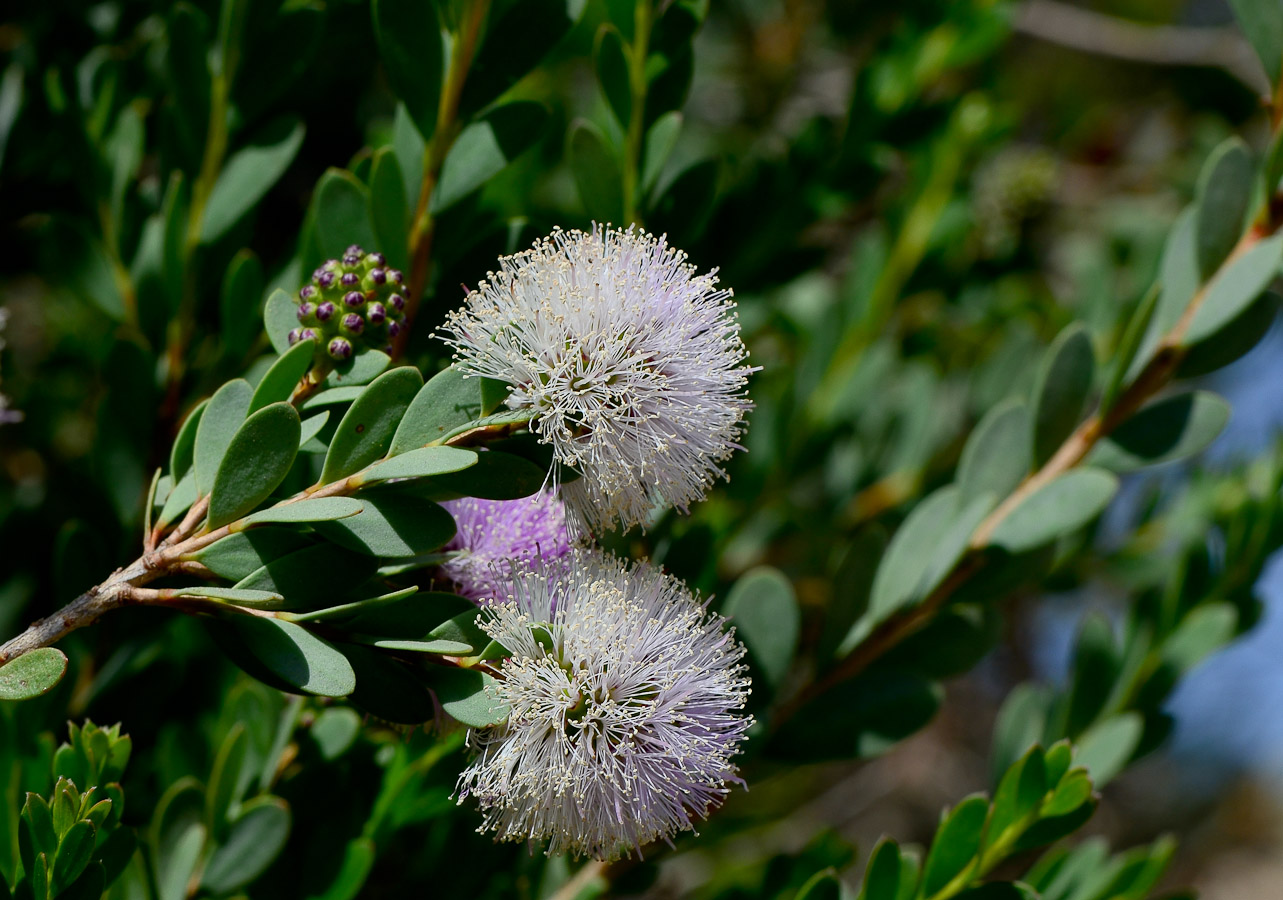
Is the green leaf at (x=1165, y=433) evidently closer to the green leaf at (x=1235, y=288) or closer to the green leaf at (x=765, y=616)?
the green leaf at (x=1235, y=288)

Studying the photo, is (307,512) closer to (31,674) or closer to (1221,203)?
(31,674)

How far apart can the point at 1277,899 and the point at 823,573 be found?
427 centimetres

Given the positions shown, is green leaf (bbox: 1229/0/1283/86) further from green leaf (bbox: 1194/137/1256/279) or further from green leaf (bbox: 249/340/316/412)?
green leaf (bbox: 249/340/316/412)

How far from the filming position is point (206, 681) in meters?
1.64

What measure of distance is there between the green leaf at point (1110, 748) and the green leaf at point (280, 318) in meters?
1.36

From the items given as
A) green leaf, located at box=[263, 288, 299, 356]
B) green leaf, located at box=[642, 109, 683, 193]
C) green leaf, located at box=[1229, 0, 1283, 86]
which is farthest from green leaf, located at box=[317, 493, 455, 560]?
green leaf, located at box=[1229, 0, 1283, 86]

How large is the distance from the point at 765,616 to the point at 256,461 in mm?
721

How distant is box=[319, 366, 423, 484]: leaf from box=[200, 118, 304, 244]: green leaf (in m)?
0.72

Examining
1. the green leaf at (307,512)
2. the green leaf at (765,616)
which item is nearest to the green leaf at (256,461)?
the green leaf at (307,512)

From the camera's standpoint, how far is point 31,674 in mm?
890

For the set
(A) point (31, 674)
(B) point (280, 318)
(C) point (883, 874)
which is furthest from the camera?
(C) point (883, 874)

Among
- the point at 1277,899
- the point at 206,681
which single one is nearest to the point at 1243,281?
the point at 206,681

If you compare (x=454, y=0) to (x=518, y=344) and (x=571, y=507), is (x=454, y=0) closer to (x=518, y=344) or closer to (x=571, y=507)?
(x=518, y=344)

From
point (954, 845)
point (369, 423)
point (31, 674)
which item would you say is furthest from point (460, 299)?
point (954, 845)
